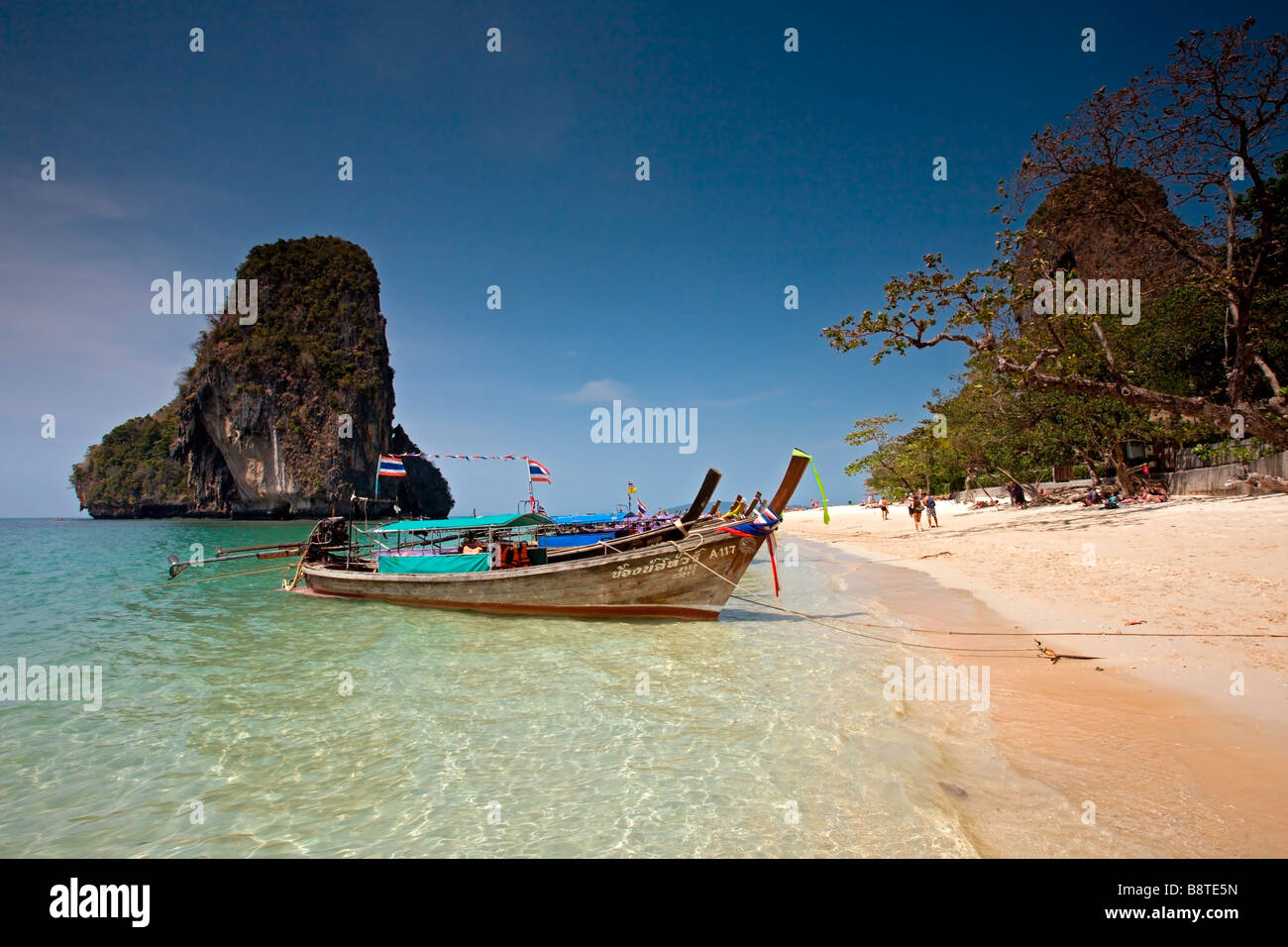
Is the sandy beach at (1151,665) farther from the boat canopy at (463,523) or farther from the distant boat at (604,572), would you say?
the boat canopy at (463,523)

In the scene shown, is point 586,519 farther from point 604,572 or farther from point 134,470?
point 134,470

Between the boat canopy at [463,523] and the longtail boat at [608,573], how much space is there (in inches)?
43.1

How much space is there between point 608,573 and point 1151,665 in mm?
7933

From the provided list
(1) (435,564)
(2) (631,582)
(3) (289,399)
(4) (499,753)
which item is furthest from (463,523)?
(3) (289,399)

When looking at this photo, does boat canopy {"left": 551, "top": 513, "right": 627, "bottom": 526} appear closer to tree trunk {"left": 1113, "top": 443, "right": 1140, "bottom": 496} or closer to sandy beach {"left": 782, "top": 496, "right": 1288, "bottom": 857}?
sandy beach {"left": 782, "top": 496, "right": 1288, "bottom": 857}

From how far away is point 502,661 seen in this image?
28.7ft

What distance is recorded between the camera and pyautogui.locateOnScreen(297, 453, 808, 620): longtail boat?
10.5 meters

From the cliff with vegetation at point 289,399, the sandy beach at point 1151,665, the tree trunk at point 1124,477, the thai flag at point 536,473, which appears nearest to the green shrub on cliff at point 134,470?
the cliff with vegetation at point 289,399

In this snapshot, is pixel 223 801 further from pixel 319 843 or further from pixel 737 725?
pixel 737 725

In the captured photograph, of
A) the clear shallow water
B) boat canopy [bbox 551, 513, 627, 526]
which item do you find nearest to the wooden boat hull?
the clear shallow water

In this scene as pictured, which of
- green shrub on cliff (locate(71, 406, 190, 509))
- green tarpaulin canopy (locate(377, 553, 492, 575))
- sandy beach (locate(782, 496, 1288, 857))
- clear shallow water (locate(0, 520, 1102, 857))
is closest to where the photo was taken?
sandy beach (locate(782, 496, 1288, 857))

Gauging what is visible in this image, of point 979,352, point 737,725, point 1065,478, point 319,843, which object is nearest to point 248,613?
point 319,843

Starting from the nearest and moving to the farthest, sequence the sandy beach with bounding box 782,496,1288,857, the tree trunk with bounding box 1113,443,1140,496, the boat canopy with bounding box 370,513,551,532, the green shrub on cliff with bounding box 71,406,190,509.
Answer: the sandy beach with bounding box 782,496,1288,857
the boat canopy with bounding box 370,513,551,532
the tree trunk with bounding box 1113,443,1140,496
the green shrub on cliff with bounding box 71,406,190,509

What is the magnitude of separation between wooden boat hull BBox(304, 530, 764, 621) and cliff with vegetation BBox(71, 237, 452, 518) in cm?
6569
